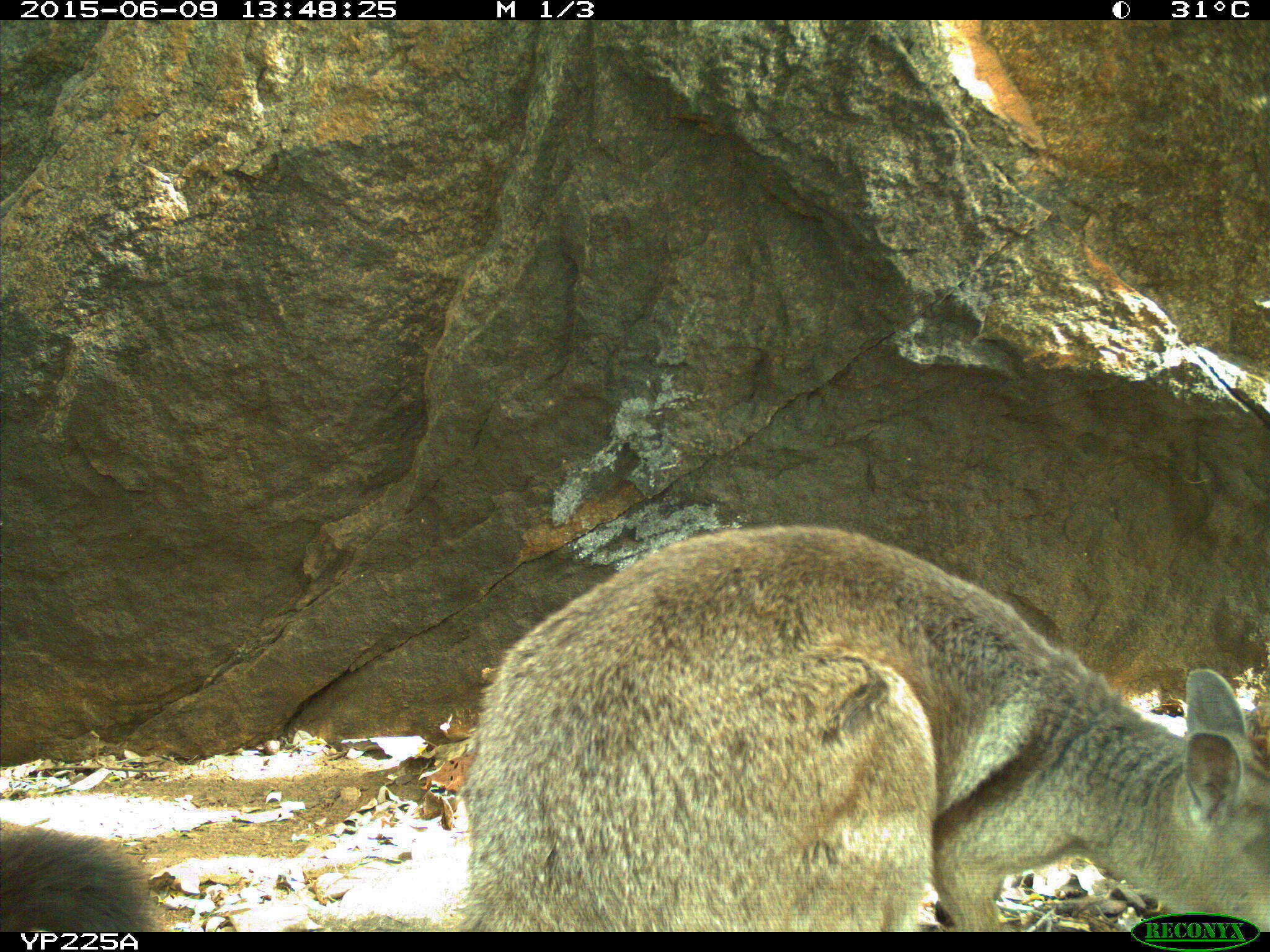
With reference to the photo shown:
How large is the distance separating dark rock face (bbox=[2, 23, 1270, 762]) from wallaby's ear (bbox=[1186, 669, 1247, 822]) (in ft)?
5.08

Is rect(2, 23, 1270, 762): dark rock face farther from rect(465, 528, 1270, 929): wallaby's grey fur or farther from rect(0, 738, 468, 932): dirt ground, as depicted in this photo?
rect(465, 528, 1270, 929): wallaby's grey fur

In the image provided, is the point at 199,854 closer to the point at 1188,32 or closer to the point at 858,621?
the point at 858,621

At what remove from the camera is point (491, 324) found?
4.38 metres

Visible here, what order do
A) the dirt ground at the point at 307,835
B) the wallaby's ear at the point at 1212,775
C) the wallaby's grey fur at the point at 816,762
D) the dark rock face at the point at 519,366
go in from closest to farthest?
1. the wallaby's grey fur at the point at 816,762
2. the wallaby's ear at the point at 1212,775
3. the dirt ground at the point at 307,835
4. the dark rock face at the point at 519,366

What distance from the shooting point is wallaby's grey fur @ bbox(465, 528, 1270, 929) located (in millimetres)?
2820

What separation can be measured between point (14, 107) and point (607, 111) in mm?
2889

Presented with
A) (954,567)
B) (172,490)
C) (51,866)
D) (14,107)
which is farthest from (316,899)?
(14,107)
